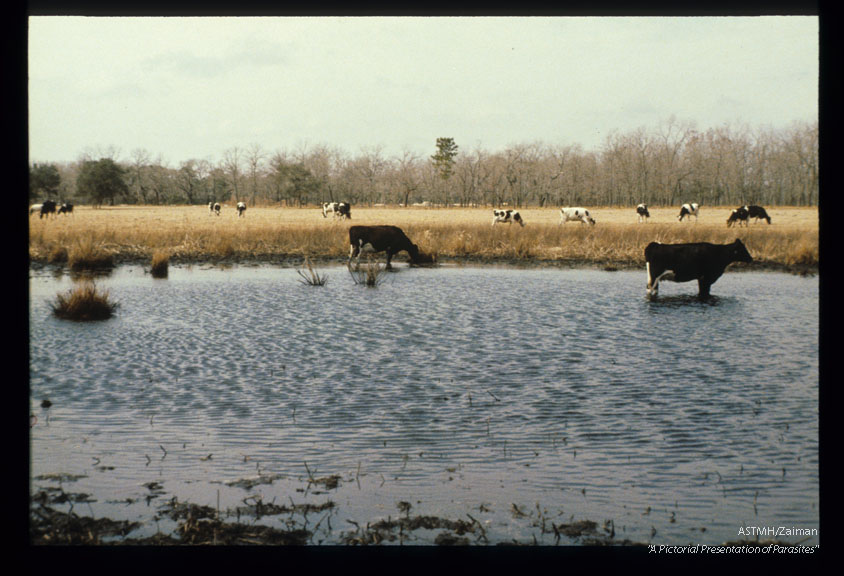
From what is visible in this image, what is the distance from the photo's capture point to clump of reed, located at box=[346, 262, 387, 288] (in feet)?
70.1

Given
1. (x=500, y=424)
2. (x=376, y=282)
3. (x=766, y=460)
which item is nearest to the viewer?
(x=766, y=460)

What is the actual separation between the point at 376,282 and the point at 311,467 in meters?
15.1

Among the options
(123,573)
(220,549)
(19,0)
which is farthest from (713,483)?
(19,0)

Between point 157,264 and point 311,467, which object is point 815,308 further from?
point 157,264

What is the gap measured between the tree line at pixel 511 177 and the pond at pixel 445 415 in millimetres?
55700

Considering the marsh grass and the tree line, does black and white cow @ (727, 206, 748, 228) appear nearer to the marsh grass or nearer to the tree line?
the marsh grass

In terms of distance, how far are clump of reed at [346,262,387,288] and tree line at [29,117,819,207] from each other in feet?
147

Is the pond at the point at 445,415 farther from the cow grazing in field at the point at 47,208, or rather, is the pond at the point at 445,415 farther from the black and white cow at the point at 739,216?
the cow grazing in field at the point at 47,208

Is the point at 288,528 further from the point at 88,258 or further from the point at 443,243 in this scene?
the point at 443,243

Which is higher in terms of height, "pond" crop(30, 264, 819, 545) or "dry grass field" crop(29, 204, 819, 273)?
"dry grass field" crop(29, 204, 819, 273)

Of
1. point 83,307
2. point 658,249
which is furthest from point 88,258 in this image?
point 658,249

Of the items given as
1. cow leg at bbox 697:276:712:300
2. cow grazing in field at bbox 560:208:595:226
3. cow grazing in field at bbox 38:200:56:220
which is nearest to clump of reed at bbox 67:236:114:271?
cow leg at bbox 697:276:712:300
